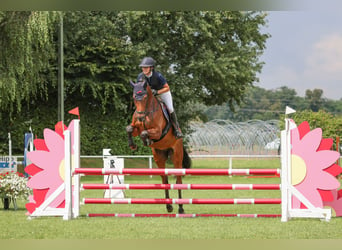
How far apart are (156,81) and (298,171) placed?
2329mm

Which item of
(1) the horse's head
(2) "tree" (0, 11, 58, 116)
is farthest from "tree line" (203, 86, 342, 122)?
(1) the horse's head

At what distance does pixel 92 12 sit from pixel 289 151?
62.7ft

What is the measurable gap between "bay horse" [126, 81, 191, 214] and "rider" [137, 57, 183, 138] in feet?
0.34

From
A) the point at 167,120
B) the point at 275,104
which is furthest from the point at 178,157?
the point at 275,104

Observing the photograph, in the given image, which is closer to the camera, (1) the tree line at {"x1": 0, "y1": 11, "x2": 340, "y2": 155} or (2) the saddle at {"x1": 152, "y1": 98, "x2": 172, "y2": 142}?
(2) the saddle at {"x1": 152, "y1": 98, "x2": 172, "y2": 142}

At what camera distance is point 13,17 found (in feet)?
58.3

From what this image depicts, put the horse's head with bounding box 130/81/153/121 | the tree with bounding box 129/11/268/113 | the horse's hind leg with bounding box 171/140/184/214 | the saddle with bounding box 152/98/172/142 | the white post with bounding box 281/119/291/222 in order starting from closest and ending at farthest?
1. the white post with bounding box 281/119/291/222
2. the horse's head with bounding box 130/81/153/121
3. the saddle with bounding box 152/98/172/142
4. the horse's hind leg with bounding box 171/140/184/214
5. the tree with bounding box 129/11/268/113

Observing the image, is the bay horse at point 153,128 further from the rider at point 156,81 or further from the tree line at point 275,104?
the tree line at point 275,104

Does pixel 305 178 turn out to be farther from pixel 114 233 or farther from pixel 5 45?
pixel 5 45

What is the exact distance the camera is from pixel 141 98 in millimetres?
8281

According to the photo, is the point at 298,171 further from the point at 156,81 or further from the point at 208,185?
the point at 156,81

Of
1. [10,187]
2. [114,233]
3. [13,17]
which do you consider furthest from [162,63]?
[114,233]

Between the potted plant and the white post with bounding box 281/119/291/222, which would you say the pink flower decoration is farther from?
the potted plant

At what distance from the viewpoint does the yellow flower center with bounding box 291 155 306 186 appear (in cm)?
806
